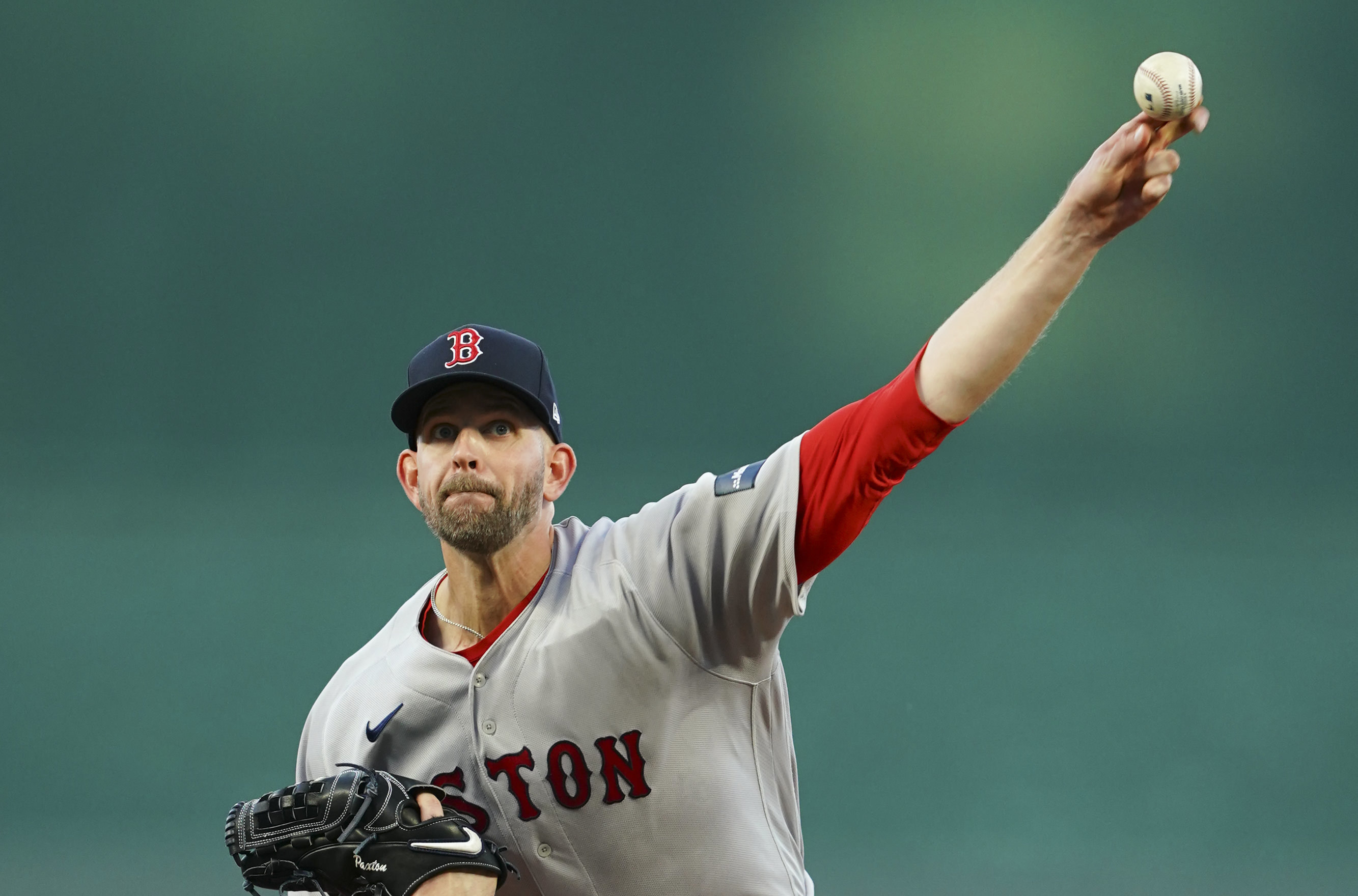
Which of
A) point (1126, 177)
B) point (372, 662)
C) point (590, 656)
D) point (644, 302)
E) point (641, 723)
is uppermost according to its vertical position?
point (644, 302)

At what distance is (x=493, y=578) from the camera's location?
2.91 m

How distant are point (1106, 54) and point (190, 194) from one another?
14.2 feet

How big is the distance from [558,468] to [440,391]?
0.33 m

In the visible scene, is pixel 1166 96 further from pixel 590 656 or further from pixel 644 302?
pixel 644 302

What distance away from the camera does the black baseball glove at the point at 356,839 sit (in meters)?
2.62

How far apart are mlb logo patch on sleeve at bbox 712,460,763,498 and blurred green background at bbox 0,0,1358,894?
3.47m

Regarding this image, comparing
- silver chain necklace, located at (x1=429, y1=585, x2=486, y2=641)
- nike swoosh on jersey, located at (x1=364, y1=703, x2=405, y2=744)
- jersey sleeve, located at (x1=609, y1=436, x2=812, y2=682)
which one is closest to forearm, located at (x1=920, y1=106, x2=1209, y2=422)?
jersey sleeve, located at (x1=609, y1=436, x2=812, y2=682)

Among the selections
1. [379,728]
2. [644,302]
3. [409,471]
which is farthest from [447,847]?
[644,302]

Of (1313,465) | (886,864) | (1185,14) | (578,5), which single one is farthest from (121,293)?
(1313,465)

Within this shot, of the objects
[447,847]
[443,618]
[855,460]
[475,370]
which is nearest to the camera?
[855,460]

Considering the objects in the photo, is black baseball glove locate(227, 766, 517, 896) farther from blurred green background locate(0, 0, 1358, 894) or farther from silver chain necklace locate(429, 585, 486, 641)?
blurred green background locate(0, 0, 1358, 894)

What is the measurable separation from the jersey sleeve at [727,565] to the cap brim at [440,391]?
350 mm

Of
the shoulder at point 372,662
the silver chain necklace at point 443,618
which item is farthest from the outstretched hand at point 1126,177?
the shoulder at point 372,662

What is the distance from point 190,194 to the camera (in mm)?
6266
